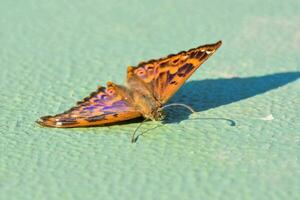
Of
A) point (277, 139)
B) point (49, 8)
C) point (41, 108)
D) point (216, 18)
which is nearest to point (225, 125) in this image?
point (277, 139)

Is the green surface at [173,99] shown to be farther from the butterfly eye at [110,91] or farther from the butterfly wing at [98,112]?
the butterfly eye at [110,91]

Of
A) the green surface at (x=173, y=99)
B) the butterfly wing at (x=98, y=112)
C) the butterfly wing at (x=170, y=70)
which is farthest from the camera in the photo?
the butterfly wing at (x=170, y=70)

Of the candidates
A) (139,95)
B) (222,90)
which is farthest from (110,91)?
(222,90)

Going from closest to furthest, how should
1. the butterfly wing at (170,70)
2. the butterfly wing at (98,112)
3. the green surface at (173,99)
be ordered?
the green surface at (173,99)
the butterfly wing at (98,112)
the butterfly wing at (170,70)

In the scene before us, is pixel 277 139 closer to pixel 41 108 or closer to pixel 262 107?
pixel 262 107

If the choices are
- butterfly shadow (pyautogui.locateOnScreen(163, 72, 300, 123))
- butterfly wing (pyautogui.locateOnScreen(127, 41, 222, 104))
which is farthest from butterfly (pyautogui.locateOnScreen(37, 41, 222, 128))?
butterfly shadow (pyautogui.locateOnScreen(163, 72, 300, 123))

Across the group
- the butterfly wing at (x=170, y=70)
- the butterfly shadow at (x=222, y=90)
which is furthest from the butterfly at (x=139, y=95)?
the butterfly shadow at (x=222, y=90)

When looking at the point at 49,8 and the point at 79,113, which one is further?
the point at 49,8

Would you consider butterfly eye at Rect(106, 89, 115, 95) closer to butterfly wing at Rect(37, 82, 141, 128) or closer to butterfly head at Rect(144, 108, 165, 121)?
butterfly wing at Rect(37, 82, 141, 128)

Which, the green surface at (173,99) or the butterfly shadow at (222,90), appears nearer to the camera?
the green surface at (173,99)
